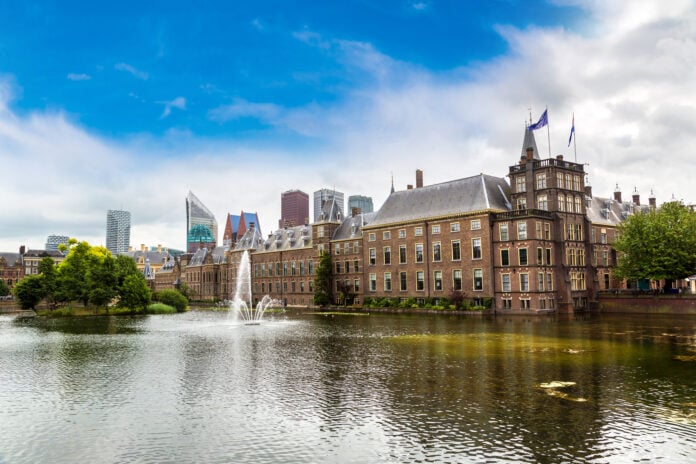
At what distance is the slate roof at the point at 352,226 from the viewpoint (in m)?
91.1

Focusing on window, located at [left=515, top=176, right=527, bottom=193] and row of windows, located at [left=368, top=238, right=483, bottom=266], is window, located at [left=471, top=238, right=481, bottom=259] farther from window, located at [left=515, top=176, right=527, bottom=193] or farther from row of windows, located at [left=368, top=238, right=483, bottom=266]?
window, located at [left=515, top=176, right=527, bottom=193]

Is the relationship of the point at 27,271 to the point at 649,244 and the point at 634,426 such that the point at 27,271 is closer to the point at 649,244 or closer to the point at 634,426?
the point at 649,244

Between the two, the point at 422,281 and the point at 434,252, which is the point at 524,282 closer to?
the point at 434,252

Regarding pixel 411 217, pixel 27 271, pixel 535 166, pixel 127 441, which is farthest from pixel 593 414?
pixel 27 271

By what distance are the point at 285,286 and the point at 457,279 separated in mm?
43584

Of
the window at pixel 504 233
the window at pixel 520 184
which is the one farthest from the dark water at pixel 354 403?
the window at pixel 520 184

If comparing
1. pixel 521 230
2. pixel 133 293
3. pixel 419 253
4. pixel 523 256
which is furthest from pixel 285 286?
pixel 521 230

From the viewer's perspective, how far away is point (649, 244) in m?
62.7

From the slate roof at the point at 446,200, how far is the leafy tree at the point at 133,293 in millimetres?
37270

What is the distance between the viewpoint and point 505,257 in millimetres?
66438

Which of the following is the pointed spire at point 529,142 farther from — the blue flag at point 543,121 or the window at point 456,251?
the window at point 456,251

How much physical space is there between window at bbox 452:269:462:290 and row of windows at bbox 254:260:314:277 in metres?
34.3

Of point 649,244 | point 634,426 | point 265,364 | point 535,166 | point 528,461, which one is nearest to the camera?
point 528,461

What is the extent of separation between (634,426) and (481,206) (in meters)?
54.8
